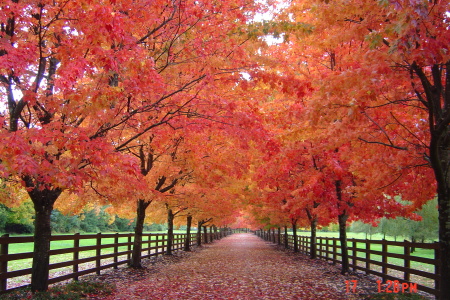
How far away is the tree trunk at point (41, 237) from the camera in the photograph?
7.14 m

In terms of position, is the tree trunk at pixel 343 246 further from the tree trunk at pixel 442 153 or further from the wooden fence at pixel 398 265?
the tree trunk at pixel 442 153

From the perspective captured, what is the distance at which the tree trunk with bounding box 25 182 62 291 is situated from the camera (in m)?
7.14

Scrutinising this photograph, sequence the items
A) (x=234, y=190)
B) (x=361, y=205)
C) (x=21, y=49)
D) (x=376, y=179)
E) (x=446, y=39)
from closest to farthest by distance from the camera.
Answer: (x=446, y=39) → (x=21, y=49) → (x=376, y=179) → (x=361, y=205) → (x=234, y=190)

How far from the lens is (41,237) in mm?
7344

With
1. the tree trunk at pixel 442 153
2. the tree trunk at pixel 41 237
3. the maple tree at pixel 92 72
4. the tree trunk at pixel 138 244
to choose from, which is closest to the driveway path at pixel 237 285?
the tree trunk at pixel 138 244

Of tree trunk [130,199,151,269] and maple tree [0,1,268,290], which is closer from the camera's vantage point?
maple tree [0,1,268,290]

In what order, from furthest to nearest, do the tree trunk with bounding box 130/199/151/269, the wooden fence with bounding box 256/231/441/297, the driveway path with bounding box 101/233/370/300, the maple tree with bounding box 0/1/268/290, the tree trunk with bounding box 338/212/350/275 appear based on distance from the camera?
the tree trunk with bounding box 130/199/151/269, the tree trunk with bounding box 338/212/350/275, the driveway path with bounding box 101/233/370/300, the wooden fence with bounding box 256/231/441/297, the maple tree with bounding box 0/1/268/290

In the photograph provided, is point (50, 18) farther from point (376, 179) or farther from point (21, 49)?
point (376, 179)

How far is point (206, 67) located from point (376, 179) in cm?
497

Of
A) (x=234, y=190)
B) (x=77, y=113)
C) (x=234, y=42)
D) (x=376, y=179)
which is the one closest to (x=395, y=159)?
(x=376, y=179)

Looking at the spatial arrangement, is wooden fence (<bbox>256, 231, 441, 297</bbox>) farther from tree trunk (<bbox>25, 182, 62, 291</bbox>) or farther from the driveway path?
tree trunk (<bbox>25, 182, 62, 291</bbox>)

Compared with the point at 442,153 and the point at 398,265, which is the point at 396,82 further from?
the point at 398,265

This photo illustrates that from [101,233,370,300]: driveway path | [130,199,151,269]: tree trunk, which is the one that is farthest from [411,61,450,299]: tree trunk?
[130,199,151,269]: tree trunk

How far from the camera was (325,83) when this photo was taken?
20.2 ft
